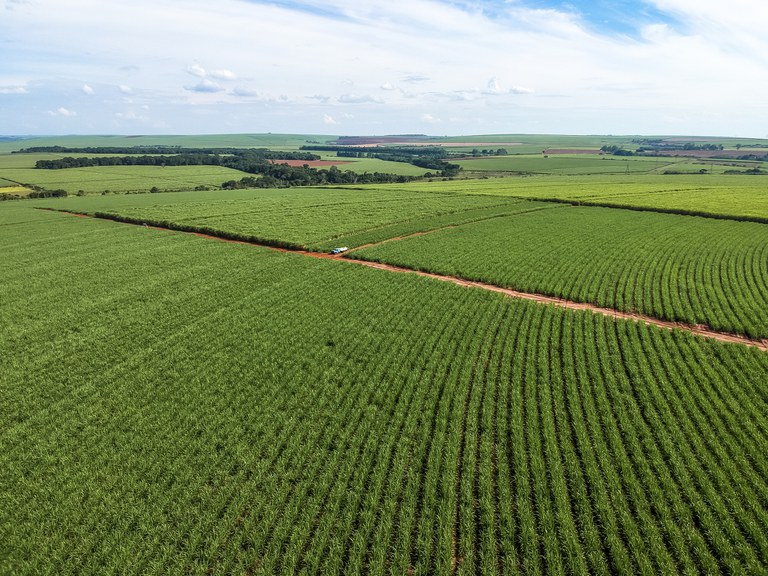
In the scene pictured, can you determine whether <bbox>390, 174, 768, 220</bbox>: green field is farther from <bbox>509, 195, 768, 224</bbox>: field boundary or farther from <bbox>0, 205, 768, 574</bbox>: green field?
<bbox>0, 205, 768, 574</bbox>: green field

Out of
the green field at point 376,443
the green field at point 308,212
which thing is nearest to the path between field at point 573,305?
the green field at point 376,443

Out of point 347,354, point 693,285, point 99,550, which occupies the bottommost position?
point 99,550

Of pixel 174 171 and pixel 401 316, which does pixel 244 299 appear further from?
pixel 174 171

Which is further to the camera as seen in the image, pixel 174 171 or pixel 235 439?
pixel 174 171

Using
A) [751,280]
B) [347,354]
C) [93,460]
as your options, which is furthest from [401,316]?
[751,280]

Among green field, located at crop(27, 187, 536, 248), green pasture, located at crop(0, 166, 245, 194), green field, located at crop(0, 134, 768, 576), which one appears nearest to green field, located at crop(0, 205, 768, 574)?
green field, located at crop(0, 134, 768, 576)

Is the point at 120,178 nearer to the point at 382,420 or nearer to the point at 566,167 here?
the point at 382,420

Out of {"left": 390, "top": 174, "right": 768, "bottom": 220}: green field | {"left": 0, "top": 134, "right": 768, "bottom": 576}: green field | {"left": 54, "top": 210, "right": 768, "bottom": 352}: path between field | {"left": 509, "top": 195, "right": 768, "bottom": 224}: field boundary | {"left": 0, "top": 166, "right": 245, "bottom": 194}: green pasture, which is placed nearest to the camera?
{"left": 0, "top": 134, "right": 768, "bottom": 576}: green field
